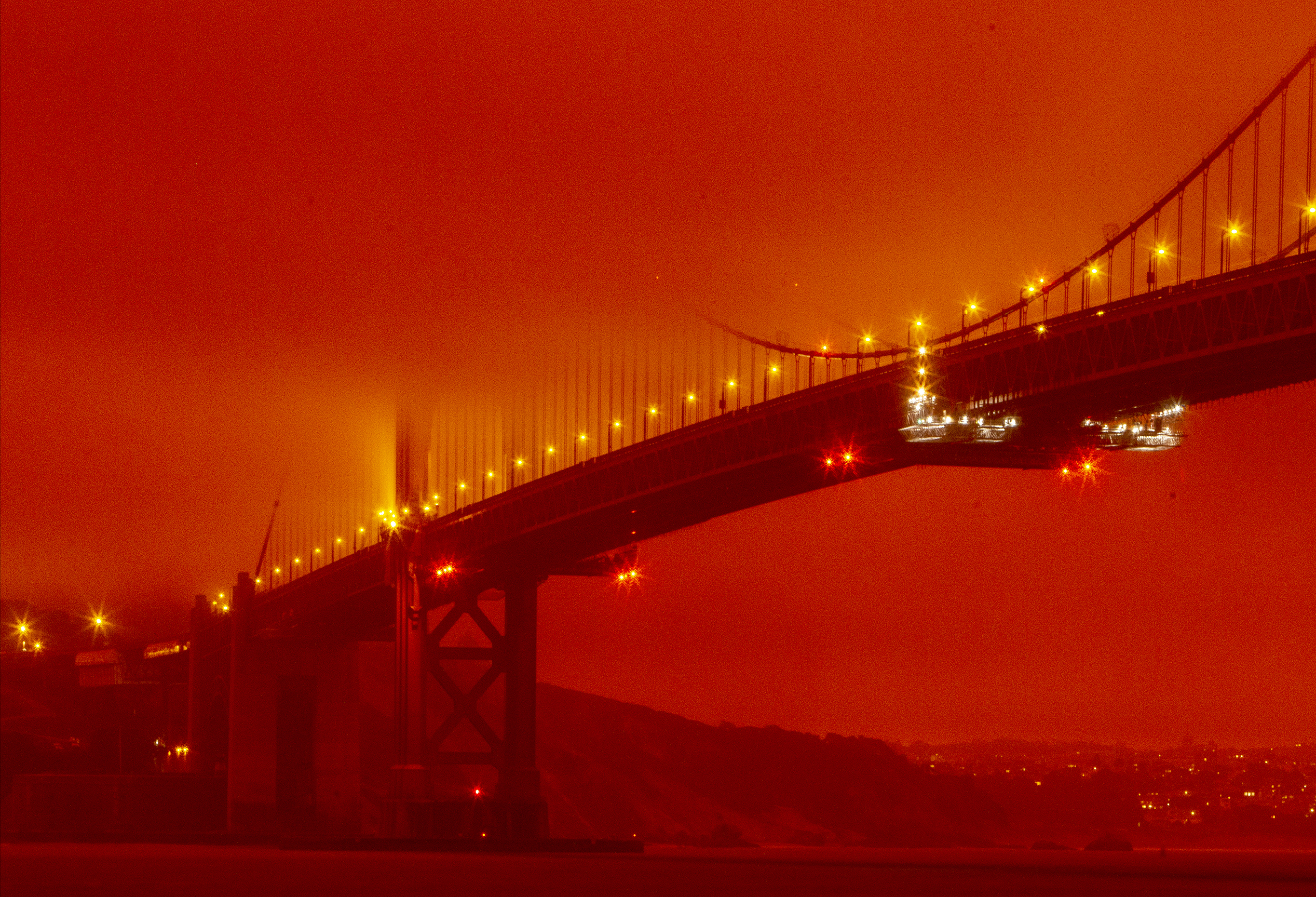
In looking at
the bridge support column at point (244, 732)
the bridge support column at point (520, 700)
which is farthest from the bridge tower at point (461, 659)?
the bridge support column at point (244, 732)

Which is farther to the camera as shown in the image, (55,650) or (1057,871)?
(55,650)

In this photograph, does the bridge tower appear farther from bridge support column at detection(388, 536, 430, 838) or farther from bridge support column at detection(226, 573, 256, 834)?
bridge support column at detection(226, 573, 256, 834)

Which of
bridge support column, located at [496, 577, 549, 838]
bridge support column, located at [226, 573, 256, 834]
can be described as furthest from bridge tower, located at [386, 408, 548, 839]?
bridge support column, located at [226, 573, 256, 834]

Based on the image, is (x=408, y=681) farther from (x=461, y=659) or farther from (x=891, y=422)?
(x=891, y=422)

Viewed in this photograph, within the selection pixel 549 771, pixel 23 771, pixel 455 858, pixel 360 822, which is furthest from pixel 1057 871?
pixel 549 771

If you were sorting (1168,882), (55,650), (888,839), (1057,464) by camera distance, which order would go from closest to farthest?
(1168,882) → (1057,464) → (888,839) → (55,650)

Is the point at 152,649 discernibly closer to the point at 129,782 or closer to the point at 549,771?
the point at 129,782

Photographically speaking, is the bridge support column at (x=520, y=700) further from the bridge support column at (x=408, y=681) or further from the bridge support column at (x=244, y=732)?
the bridge support column at (x=244, y=732)

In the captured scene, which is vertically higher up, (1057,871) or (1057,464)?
(1057,464)
